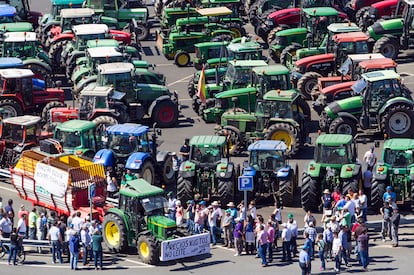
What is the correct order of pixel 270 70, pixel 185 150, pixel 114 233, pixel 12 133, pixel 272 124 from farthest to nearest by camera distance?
pixel 270 70 → pixel 272 124 → pixel 12 133 → pixel 185 150 → pixel 114 233

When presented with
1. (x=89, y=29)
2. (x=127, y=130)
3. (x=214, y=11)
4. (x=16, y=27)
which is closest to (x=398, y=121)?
(x=127, y=130)

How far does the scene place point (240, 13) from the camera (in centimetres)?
7562

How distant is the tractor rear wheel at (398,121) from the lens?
5375 cm

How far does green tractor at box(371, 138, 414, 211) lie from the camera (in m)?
46.4

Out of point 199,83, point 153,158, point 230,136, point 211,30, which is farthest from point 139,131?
point 211,30

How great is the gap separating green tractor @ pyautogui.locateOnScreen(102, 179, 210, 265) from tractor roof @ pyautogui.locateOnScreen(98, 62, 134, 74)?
13.6 m

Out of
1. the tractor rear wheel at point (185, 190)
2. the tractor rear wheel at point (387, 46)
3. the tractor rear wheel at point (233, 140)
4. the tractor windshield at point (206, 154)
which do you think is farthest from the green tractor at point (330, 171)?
the tractor rear wheel at point (387, 46)

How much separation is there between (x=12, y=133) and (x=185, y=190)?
8.26 meters

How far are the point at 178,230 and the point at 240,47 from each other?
18367 mm

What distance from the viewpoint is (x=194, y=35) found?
67.5 metres

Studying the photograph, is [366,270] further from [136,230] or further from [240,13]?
[240,13]

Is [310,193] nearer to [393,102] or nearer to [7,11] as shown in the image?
[393,102]

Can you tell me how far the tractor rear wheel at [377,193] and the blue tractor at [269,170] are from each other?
2767mm

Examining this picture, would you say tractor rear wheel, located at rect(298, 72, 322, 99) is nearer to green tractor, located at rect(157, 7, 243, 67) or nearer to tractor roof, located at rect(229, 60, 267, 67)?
tractor roof, located at rect(229, 60, 267, 67)
